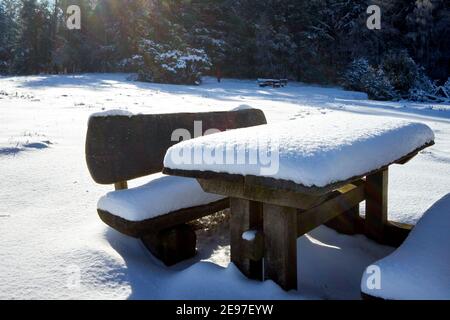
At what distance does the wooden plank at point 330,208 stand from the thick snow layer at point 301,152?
1.81 ft

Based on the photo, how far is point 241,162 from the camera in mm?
1874

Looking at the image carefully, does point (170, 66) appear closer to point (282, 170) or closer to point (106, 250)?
point (106, 250)

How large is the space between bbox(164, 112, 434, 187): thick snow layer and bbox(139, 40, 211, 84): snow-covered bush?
2030 cm

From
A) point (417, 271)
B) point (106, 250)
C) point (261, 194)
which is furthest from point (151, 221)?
point (417, 271)

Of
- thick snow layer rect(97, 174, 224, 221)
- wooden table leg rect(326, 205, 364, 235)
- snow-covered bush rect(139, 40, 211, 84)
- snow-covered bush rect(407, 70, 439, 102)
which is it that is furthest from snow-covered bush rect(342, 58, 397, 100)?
thick snow layer rect(97, 174, 224, 221)

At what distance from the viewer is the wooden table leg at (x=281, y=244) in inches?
84.0

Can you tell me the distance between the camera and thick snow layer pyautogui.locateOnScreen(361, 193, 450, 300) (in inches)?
66.6

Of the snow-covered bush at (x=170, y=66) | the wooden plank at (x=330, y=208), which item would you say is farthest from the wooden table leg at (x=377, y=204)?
the snow-covered bush at (x=170, y=66)

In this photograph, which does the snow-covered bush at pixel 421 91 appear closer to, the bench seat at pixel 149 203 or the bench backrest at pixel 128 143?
the bench backrest at pixel 128 143

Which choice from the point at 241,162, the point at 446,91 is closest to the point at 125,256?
the point at 241,162

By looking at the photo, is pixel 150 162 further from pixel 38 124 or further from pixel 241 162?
pixel 38 124

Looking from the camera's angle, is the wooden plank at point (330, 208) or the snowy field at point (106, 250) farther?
the wooden plank at point (330, 208)

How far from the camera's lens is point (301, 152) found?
1.79 m

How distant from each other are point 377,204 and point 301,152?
1.69 metres
